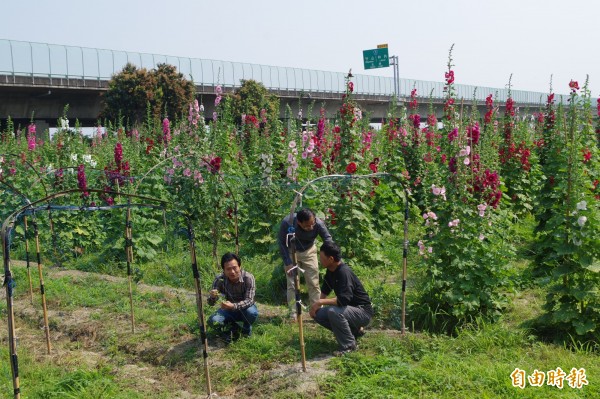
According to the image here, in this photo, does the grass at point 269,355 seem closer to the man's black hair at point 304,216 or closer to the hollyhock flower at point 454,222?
the hollyhock flower at point 454,222

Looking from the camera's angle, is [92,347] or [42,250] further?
[42,250]

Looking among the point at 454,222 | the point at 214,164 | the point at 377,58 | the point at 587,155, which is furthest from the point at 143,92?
the point at 454,222

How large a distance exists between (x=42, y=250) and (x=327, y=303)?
7296mm

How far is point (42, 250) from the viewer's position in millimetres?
11383

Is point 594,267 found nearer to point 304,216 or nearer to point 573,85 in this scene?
point 304,216

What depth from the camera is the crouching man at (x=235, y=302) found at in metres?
6.58

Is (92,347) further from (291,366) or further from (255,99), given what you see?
(255,99)

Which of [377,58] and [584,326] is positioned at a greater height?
[377,58]

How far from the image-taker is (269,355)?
6.16 m

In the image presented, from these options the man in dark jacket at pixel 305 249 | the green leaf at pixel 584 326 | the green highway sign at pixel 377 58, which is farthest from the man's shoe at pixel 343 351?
the green highway sign at pixel 377 58

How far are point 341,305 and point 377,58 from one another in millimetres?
31760

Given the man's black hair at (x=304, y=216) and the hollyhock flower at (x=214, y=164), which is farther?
the hollyhock flower at (x=214, y=164)

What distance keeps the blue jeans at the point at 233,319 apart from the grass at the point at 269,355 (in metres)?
0.16

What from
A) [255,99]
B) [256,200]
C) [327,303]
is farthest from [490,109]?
[255,99]
